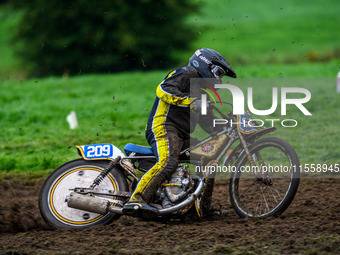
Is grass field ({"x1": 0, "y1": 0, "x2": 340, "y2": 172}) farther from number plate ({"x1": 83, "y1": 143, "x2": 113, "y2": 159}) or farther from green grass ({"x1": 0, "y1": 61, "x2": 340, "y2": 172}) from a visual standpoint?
number plate ({"x1": 83, "y1": 143, "x2": 113, "y2": 159})

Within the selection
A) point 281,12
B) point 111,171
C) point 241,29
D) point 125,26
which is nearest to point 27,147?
point 111,171

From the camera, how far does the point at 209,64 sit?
6.47m

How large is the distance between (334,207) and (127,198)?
103 inches

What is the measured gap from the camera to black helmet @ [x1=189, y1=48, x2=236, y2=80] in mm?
6473

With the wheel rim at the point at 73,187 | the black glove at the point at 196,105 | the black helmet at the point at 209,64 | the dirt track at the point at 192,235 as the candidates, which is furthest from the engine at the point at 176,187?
the black helmet at the point at 209,64

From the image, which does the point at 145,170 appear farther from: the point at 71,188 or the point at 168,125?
the point at 71,188

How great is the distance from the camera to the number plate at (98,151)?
21.5 ft

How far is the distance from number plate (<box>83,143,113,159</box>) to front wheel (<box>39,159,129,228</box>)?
0.09 meters

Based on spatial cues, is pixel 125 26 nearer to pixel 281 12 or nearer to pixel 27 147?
pixel 27 147

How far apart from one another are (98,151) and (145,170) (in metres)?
0.62

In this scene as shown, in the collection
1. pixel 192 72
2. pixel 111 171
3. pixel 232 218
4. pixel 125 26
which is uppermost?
pixel 125 26

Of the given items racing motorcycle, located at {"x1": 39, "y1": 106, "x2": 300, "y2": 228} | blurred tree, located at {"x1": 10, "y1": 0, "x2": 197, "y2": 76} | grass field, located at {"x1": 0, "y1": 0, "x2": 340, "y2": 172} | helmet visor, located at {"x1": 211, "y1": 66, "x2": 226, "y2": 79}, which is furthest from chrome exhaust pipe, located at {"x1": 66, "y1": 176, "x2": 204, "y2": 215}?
blurred tree, located at {"x1": 10, "y1": 0, "x2": 197, "y2": 76}

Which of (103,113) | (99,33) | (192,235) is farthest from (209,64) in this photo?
(99,33)

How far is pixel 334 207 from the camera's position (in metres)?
6.82
